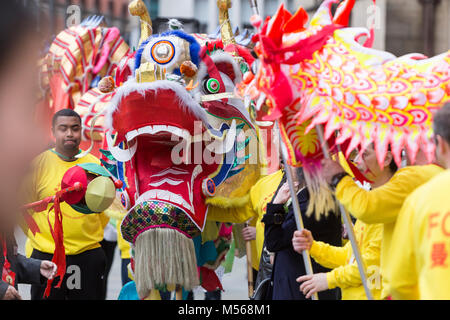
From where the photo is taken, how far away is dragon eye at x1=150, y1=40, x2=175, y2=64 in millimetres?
4398

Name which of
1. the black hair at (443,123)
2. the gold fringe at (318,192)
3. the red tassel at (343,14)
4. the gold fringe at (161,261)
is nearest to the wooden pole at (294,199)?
the gold fringe at (318,192)

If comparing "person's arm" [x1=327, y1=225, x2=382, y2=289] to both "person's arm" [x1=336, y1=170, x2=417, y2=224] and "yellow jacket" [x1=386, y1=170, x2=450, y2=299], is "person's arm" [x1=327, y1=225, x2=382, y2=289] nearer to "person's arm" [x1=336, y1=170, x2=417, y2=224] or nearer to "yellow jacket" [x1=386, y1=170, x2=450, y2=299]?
"person's arm" [x1=336, y1=170, x2=417, y2=224]

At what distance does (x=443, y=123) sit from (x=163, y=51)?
237 centimetres

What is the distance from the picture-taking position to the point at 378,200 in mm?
2975

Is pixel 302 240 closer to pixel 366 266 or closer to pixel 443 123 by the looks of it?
pixel 366 266

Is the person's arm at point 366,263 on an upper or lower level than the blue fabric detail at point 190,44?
lower

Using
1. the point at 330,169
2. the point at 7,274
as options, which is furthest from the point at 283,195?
the point at 7,274

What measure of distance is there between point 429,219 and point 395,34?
37.2 ft

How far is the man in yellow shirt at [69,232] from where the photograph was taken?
5.15 m

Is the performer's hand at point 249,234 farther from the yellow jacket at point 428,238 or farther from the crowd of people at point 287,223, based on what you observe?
the yellow jacket at point 428,238

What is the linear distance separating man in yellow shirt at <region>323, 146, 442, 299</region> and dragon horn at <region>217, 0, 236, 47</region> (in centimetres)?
212

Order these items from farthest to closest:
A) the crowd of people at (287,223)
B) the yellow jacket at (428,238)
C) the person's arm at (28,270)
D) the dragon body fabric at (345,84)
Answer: the person's arm at (28,270) → the dragon body fabric at (345,84) → the yellow jacket at (428,238) → the crowd of people at (287,223)

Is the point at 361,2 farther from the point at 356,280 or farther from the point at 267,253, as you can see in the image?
the point at 356,280
